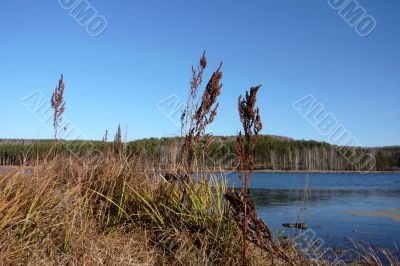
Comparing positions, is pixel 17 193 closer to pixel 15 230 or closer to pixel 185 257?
pixel 15 230

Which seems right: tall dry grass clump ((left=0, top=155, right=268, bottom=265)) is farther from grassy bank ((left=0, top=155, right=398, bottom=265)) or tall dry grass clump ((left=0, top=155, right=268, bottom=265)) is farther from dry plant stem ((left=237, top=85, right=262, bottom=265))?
dry plant stem ((left=237, top=85, right=262, bottom=265))

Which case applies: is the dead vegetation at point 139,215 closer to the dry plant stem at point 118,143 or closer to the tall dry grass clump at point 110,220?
the tall dry grass clump at point 110,220

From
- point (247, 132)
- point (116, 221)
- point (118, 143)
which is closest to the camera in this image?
point (247, 132)

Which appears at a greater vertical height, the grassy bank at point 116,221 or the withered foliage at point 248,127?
the withered foliage at point 248,127

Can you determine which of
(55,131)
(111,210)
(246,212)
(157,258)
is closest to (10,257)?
(157,258)

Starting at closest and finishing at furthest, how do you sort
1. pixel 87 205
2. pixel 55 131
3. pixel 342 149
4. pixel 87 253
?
pixel 87 253 < pixel 87 205 < pixel 55 131 < pixel 342 149

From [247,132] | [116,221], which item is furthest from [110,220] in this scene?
[247,132]

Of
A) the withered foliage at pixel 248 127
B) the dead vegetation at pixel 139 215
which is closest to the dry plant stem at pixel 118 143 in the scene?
the dead vegetation at pixel 139 215

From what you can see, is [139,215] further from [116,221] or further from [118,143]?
[118,143]

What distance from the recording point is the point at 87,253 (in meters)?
4.08

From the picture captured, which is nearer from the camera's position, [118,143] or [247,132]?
[247,132]

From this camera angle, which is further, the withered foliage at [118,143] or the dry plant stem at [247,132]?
the withered foliage at [118,143]

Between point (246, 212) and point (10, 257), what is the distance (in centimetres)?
223

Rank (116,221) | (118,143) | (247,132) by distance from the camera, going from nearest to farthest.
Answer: (247,132), (116,221), (118,143)
